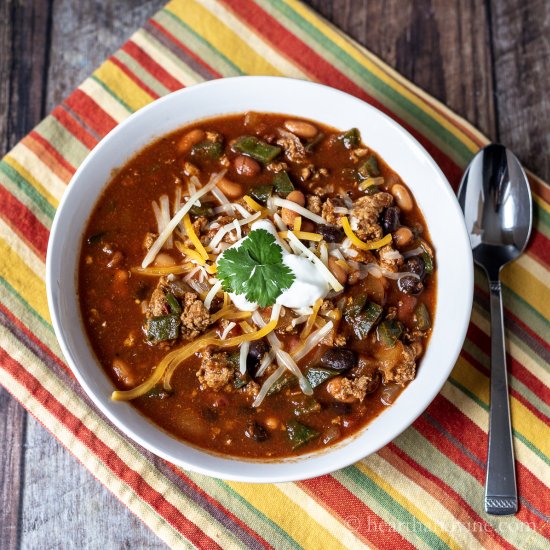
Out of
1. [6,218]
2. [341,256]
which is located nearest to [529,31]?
[341,256]

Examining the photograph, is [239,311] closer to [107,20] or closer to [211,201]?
[211,201]

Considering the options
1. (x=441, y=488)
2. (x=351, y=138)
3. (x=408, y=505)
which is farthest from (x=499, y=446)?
(x=351, y=138)

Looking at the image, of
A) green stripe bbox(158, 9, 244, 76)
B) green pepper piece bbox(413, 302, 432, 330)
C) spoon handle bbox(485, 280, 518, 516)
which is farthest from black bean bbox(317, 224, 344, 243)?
green stripe bbox(158, 9, 244, 76)

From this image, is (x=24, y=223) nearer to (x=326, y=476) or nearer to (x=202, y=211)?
(x=202, y=211)

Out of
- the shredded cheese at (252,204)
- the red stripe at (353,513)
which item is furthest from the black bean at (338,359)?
the shredded cheese at (252,204)

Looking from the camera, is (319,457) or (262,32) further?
(262,32)

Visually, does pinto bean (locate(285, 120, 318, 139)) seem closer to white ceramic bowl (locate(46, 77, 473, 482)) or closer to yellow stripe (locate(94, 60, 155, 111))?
white ceramic bowl (locate(46, 77, 473, 482))

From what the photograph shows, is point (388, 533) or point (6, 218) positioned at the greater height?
point (6, 218)

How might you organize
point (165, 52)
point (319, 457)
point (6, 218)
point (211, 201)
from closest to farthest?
point (319, 457) < point (211, 201) < point (6, 218) < point (165, 52)
